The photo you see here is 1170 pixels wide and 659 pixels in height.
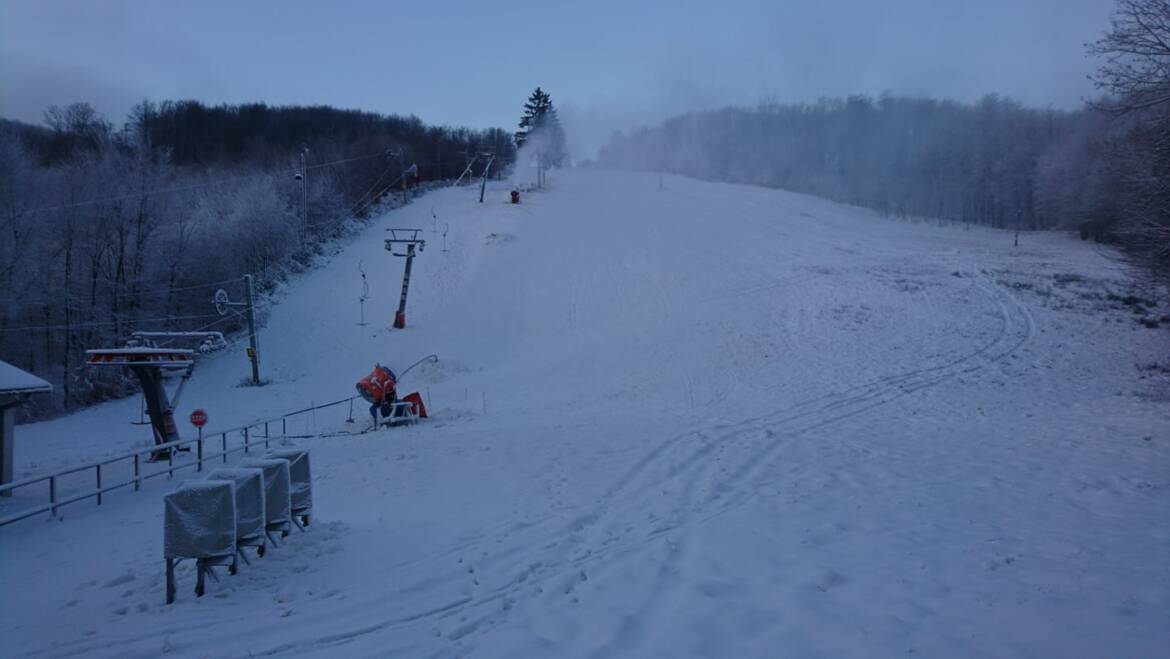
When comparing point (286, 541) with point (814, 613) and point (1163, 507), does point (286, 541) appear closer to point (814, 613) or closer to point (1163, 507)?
point (814, 613)

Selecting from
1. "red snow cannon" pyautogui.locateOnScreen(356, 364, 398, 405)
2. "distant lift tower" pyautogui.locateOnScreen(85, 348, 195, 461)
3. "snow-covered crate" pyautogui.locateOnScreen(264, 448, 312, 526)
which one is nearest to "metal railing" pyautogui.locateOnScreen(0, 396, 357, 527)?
"distant lift tower" pyautogui.locateOnScreen(85, 348, 195, 461)

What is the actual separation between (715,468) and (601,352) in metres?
17.5

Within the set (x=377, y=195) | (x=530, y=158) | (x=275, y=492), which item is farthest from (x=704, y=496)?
(x=530, y=158)

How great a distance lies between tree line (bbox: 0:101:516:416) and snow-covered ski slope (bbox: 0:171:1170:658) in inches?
291

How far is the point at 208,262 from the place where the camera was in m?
43.0

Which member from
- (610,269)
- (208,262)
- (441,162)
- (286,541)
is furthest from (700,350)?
(441,162)

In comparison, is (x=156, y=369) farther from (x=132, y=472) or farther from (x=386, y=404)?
(x=386, y=404)

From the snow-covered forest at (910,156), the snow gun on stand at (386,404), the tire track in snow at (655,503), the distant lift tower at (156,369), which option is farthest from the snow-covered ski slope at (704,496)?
the snow-covered forest at (910,156)

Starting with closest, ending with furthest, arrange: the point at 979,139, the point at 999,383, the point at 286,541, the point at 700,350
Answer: the point at 286,541
the point at 999,383
the point at 700,350
the point at 979,139

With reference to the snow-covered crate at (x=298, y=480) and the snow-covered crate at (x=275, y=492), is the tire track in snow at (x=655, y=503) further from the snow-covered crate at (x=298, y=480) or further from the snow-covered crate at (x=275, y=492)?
the snow-covered crate at (x=298, y=480)

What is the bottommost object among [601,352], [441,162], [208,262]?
[601,352]

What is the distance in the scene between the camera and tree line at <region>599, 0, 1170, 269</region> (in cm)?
1457

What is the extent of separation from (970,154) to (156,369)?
3534 inches

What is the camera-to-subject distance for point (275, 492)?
8648 millimetres
